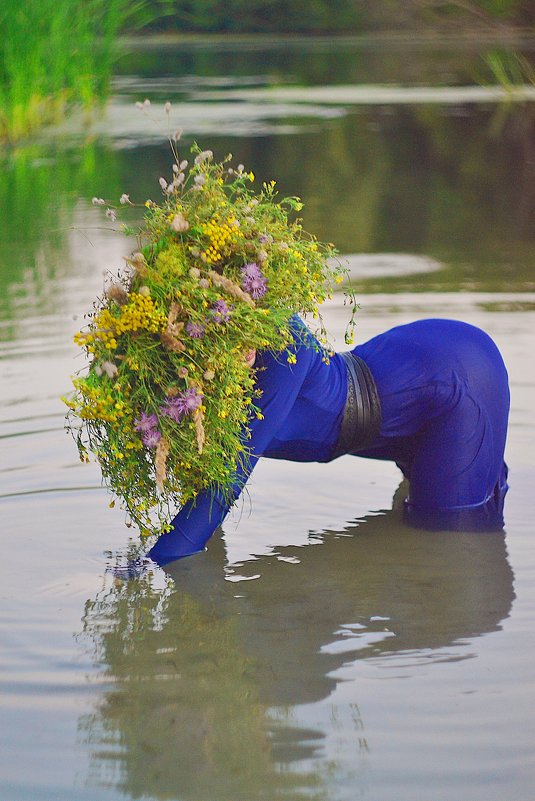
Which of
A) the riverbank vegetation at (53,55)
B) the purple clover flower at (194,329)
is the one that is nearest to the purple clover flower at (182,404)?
the purple clover flower at (194,329)

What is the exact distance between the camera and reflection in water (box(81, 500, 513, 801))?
2.59 m

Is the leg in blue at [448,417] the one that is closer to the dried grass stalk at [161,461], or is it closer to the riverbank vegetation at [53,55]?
the dried grass stalk at [161,461]

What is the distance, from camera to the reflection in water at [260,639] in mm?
2592

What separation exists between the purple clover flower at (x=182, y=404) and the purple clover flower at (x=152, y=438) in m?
0.05

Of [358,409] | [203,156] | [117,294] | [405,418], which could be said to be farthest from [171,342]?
[405,418]

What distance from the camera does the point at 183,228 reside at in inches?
117

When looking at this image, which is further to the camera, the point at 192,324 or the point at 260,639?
the point at 260,639

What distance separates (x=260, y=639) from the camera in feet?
10.3

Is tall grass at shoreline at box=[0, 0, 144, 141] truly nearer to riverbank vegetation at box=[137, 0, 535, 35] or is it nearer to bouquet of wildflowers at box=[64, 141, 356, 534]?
bouquet of wildflowers at box=[64, 141, 356, 534]

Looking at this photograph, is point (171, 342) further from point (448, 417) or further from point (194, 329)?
point (448, 417)

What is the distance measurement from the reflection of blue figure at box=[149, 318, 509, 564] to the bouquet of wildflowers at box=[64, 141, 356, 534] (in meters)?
0.13

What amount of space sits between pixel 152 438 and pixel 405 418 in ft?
2.91

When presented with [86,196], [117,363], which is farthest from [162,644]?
[86,196]

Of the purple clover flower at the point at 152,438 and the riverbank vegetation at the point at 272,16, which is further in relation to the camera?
the riverbank vegetation at the point at 272,16
